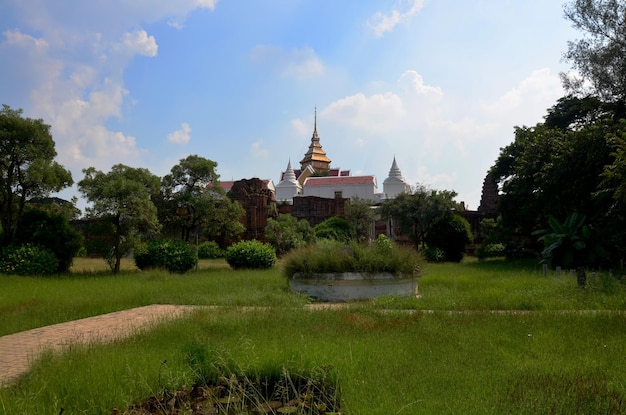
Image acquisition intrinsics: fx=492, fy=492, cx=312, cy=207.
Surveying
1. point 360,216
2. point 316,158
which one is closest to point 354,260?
point 360,216

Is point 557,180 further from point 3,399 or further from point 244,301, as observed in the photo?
point 3,399

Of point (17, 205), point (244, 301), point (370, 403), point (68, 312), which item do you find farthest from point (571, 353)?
point (17, 205)

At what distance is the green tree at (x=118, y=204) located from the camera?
14445 millimetres

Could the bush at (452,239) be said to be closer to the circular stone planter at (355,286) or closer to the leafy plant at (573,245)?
the leafy plant at (573,245)

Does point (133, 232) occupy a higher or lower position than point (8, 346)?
higher

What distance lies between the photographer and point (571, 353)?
4.62 meters

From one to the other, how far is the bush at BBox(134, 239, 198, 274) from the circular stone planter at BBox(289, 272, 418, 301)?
721 centimetres

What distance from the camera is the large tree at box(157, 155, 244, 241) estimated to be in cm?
1780

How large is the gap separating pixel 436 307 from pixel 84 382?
18.4 ft

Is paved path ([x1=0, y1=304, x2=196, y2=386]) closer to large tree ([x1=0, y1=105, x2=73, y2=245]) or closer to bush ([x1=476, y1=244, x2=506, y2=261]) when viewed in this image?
large tree ([x1=0, y1=105, x2=73, y2=245])

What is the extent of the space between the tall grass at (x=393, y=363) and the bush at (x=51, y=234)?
10115 millimetres

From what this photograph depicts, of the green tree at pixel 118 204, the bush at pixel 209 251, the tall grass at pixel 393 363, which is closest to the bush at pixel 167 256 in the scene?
the green tree at pixel 118 204

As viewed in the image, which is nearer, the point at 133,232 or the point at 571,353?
the point at 571,353

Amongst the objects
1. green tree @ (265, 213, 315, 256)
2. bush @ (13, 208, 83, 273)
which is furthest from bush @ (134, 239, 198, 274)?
green tree @ (265, 213, 315, 256)
